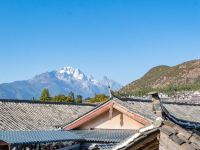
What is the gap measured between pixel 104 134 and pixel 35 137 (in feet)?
11.2

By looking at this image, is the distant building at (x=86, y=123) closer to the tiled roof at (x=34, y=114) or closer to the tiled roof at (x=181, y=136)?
the tiled roof at (x=34, y=114)

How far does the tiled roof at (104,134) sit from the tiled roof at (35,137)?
1.51ft

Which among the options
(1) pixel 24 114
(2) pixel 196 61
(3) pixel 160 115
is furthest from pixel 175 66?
(3) pixel 160 115

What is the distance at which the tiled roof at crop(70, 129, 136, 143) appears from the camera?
20547 millimetres

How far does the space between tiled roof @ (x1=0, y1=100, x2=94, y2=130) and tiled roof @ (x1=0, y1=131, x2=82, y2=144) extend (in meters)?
2.16

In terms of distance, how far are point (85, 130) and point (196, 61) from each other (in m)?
118

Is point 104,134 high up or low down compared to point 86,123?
down

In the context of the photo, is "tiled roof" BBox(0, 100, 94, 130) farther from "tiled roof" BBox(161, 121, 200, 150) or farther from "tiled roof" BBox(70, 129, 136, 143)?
"tiled roof" BBox(161, 121, 200, 150)

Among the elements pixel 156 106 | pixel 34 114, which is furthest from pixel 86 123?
pixel 156 106

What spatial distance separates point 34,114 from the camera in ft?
98.8

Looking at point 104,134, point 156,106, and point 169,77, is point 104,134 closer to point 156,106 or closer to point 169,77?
point 156,106

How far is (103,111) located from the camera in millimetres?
21906

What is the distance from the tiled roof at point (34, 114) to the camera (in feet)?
88.3

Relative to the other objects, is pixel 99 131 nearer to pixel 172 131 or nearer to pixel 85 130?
pixel 85 130
